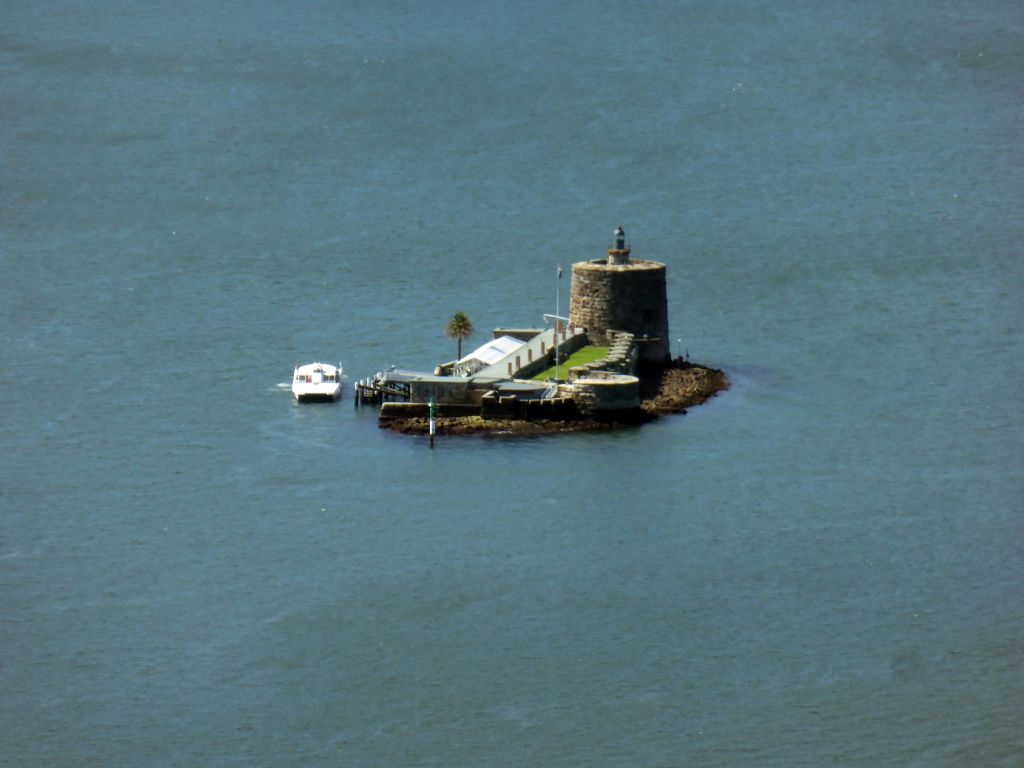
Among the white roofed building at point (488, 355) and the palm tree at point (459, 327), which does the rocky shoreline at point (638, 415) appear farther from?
the palm tree at point (459, 327)

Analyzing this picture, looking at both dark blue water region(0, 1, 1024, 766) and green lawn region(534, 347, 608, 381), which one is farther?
green lawn region(534, 347, 608, 381)

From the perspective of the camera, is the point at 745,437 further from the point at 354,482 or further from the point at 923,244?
the point at 923,244

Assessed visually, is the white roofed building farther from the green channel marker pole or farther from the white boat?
the white boat

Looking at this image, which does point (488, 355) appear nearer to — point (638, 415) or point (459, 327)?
point (459, 327)

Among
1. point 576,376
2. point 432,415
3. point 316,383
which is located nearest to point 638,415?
point 576,376

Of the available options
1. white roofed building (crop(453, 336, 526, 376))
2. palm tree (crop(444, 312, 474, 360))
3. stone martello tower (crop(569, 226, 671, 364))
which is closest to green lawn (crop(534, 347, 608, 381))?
stone martello tower (crop(569, 226, 671, 364))

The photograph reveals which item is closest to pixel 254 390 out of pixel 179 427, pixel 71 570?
pixel 179 427
